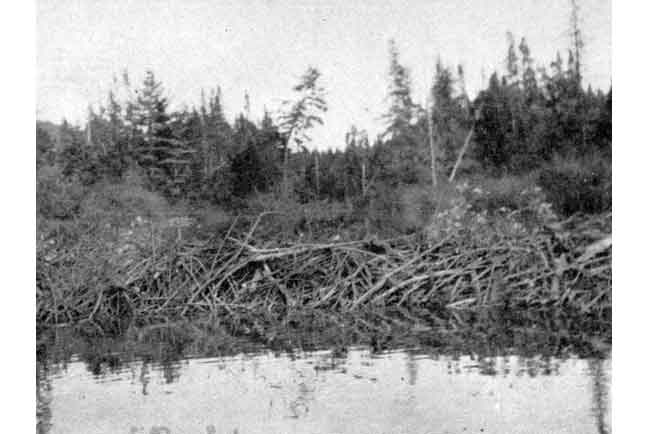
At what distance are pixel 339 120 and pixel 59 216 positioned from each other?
6.61 feet

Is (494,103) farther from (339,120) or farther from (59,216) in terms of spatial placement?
(59,216)

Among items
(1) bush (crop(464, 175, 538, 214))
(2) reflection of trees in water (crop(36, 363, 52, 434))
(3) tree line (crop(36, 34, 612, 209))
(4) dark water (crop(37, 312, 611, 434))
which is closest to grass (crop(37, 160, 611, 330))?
(1) bush (crop(464, 175, 538, 214))

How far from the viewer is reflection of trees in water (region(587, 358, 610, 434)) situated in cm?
421

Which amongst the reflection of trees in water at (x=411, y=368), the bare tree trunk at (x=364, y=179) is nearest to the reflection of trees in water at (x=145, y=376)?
the reflection of trees in water at (x=411, y=368)

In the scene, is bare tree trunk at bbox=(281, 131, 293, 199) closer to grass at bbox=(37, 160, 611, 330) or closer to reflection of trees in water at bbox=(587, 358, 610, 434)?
grass at bbox=(37, 160, 611, 330)

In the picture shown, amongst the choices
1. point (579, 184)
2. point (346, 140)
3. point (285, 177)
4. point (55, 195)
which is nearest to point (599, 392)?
point (579, 184)

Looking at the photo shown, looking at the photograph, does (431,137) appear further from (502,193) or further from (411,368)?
(411,368)

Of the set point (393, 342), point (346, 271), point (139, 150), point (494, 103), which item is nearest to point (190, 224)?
point (139, 150)

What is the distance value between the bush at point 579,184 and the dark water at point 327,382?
86cm

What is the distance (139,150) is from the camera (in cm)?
486

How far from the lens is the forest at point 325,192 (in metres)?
4.77

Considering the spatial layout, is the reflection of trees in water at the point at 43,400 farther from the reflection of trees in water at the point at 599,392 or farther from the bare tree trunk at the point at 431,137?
the reflection of trees in water at the point at 599,392

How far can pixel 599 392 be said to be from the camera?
4.29m

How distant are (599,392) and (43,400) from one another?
137 inches
